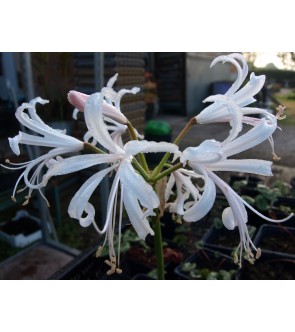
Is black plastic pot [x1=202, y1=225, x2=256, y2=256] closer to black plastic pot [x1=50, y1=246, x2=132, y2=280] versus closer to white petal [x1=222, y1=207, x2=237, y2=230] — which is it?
black plastic pot [x1=50, y1=246, x2=132, y2=280]

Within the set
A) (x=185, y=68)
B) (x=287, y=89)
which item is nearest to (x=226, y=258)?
(x=287, y=89)

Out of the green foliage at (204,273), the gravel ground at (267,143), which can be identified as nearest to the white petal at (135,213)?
the gravel ground at (267,143)

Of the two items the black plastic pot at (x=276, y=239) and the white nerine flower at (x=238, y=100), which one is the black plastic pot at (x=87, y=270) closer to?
the black plastic pot at (x=276, y=239)

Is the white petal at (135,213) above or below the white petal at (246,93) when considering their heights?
below

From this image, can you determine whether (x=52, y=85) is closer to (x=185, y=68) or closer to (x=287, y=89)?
(x=185, y=68)

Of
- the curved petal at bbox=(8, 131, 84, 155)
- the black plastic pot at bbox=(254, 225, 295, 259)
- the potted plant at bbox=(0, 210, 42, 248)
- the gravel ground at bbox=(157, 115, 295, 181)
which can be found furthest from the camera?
the potted plant at bbox=(0, 210, 42, 248)

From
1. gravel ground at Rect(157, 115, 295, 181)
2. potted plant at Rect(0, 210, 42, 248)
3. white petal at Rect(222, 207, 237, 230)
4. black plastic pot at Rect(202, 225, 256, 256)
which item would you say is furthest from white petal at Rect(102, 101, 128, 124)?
potted plant at Rect(0, 210, 42, 248)

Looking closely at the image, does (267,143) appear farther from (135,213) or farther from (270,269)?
Answer: (135,213)
